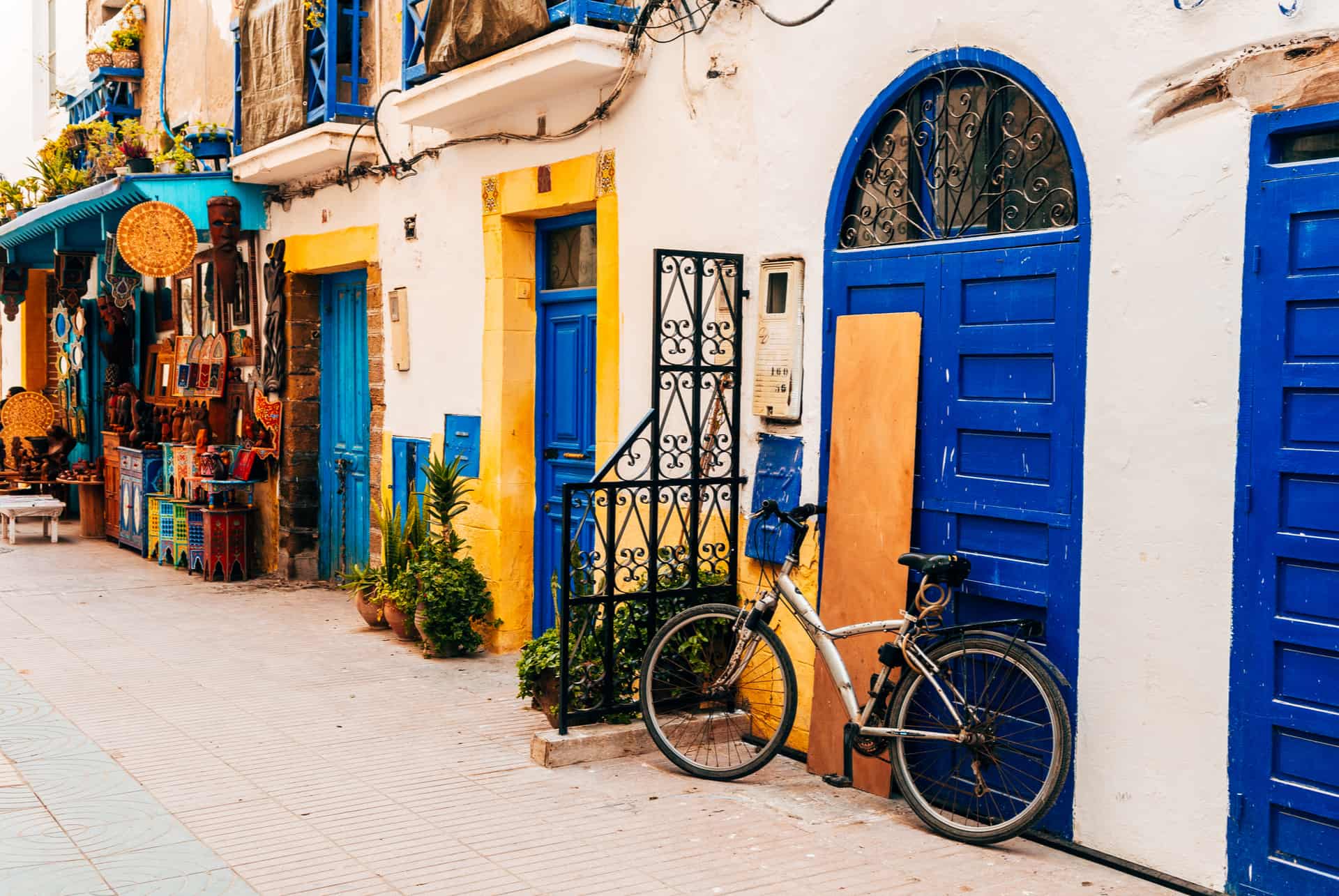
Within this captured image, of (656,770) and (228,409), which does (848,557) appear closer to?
(656,770)

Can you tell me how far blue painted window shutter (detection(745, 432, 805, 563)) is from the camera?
245 inches

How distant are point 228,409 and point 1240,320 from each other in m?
10.1

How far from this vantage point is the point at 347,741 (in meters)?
6.47

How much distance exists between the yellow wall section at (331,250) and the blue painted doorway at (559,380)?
213 centimetres

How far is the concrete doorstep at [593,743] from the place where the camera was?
598 centimetres

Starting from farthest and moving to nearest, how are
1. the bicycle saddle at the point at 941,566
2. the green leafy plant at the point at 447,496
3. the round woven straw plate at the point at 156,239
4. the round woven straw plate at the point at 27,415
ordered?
the round woven straw plate at the point at 27,415
the round woven straw plate at the point at 156,239
the green leafy plant at the point at 447,496
the bicycle saddle at the point at 941,566

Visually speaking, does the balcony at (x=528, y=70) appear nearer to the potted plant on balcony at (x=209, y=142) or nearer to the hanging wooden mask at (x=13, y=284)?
the potted plant on balcony at (x=209, y=142)

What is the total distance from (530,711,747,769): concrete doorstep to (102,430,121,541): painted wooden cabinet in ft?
30.9

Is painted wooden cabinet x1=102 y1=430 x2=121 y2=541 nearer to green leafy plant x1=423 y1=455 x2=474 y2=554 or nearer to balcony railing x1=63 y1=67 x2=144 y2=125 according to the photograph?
balcony railing x1=63 y1=67 x2=144 y2=125

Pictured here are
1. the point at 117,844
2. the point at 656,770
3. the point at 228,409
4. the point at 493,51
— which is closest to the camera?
the point at 117,844

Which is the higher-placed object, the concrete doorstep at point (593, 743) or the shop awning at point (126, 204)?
the shop awning at point (126, 204)

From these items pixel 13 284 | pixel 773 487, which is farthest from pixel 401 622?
pixel 13 284

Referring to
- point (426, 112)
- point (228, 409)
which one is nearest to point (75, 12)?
point (228, 409)

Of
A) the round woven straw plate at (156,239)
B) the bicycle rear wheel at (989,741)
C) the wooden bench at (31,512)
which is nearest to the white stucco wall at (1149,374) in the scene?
the bicycle rear wheel at (989,741)
